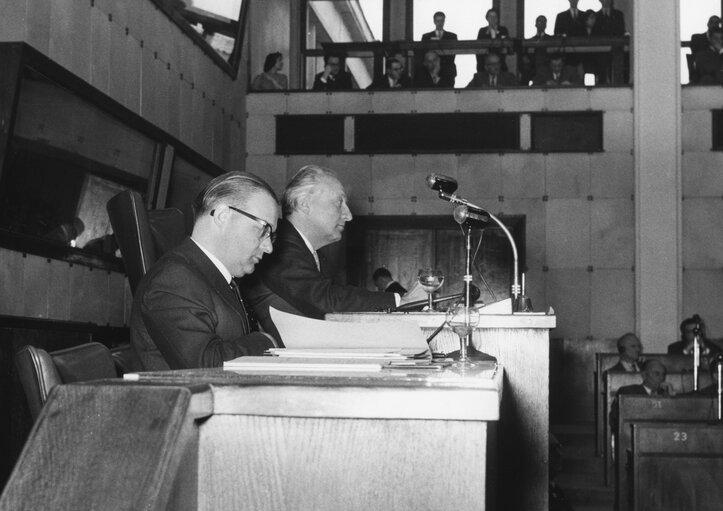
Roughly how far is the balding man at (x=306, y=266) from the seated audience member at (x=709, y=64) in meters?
7.50

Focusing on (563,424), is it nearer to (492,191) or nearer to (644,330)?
(644,330)

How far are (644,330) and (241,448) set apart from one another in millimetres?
9796

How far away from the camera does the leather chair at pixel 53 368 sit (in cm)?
191

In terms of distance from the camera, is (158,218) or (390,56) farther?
(390,56)

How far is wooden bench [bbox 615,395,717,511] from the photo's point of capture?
636cm

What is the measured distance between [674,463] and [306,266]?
2944 millimetres

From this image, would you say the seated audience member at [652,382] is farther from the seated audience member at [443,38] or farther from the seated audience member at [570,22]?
the seated audience member at [570,22]

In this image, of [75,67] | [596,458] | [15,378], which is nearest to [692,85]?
[596,458]

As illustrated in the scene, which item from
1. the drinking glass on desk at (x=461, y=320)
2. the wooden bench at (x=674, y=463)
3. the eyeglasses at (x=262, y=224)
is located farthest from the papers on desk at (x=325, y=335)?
the wooden bench at (x=674, y=463)

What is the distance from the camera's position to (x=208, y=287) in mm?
2783

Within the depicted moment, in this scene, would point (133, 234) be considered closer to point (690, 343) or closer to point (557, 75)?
point (690, 343)

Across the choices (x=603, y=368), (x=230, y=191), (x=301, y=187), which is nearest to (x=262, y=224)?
(x=230, y=191)

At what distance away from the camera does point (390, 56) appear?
1115cm

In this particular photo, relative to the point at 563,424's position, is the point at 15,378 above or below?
above
